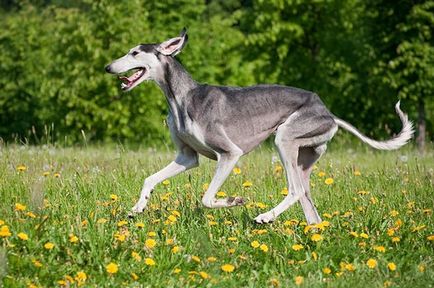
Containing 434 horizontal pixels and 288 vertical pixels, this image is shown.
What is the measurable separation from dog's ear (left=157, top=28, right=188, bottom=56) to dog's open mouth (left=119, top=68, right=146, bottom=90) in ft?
0.82

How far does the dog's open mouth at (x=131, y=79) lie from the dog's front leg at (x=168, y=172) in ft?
2.47

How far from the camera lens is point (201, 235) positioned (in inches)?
204

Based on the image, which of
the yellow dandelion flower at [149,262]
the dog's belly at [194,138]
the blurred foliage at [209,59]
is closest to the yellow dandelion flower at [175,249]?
the yellow dandelion flower at [149,262]

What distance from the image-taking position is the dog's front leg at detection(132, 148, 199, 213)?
22.0 ft

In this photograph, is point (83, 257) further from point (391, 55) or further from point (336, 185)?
point (391, 55)

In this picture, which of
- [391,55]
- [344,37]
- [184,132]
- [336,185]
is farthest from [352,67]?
[184,132]

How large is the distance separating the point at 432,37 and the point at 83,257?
1411cm

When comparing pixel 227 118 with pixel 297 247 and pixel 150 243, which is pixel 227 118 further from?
pixel 150 243

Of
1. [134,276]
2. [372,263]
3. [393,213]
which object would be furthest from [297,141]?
[134,276]

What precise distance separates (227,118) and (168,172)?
707 mm

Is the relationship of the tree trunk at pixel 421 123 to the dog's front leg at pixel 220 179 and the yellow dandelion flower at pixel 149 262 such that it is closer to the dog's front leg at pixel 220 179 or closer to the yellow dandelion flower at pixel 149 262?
the dog's front leg at pixel 220 179

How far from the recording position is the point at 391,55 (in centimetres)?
1792

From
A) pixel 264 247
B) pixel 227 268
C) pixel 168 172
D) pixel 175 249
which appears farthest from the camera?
pixel 168 172

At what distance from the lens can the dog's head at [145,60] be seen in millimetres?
6918
